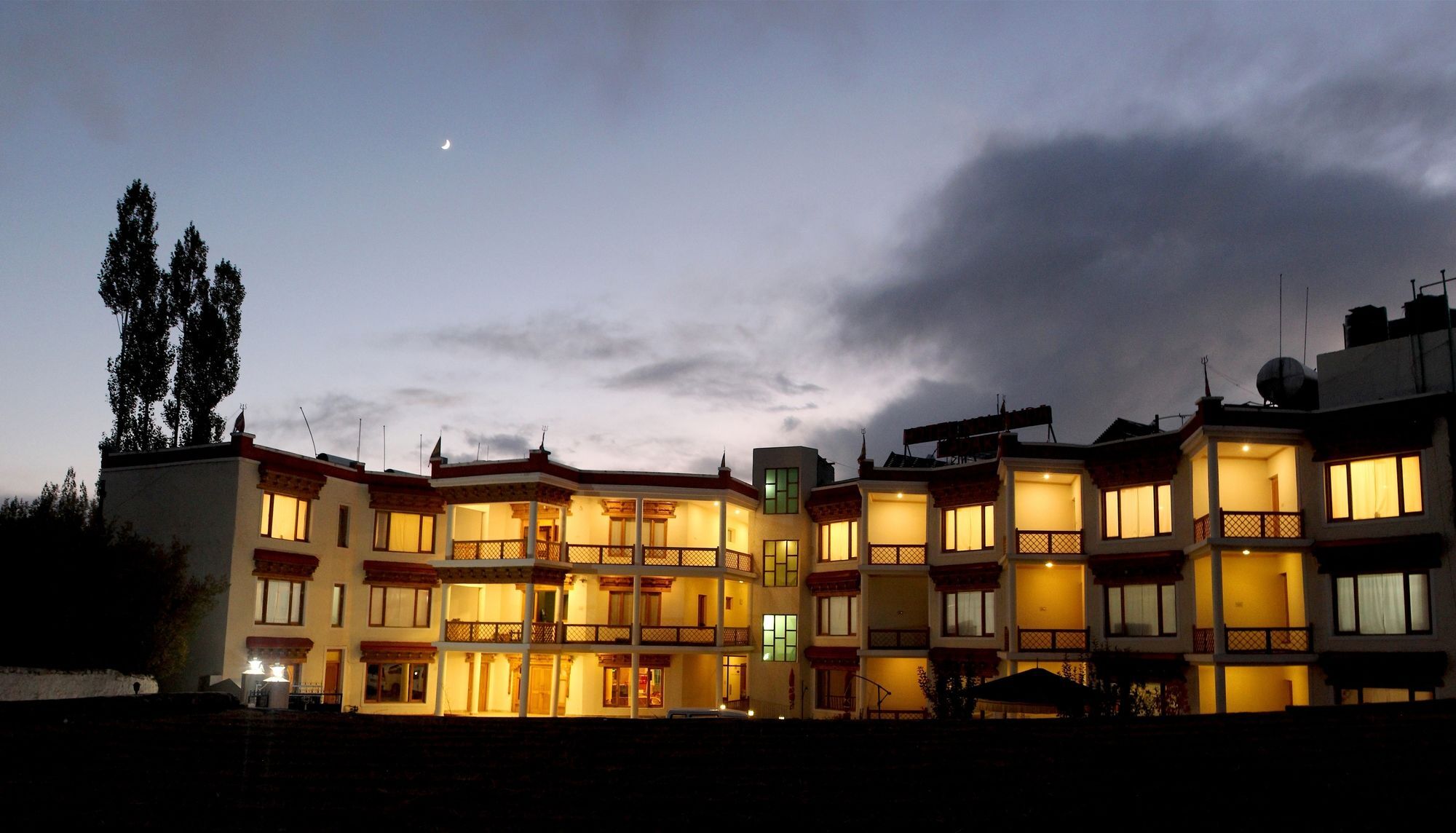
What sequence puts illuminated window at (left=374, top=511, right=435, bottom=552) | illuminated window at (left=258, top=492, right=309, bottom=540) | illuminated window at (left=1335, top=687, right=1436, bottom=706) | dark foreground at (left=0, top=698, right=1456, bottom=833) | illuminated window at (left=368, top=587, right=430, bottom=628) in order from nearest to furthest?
dark foreground at (left=0, top=698, right=1456, bottom=833)
illuminated window at (left=1335, top=687, right=1436, bottom=706)
illuminated window at (left=258, top=492, right=309, bottom=540)
illuminated window at (left=368, top=587, right=430, bottom=628)
illuminated window at (left=374, top=511, right=435, bottom=552)

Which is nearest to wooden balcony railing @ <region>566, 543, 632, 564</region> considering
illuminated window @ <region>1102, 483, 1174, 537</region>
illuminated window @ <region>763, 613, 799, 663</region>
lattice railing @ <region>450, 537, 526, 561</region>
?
lattice railing @ <region>450, 537, 526, 561</region>

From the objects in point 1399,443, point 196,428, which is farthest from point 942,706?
point 196,428

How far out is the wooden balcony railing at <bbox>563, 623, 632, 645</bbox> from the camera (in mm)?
44500

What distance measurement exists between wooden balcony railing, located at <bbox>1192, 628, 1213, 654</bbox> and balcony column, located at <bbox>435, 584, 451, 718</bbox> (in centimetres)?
2598

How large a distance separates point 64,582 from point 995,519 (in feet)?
96.3

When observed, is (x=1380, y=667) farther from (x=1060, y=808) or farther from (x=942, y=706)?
(x=1060, y=808)

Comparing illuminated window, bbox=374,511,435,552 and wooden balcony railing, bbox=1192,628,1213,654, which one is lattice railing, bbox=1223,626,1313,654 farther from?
illuminated window, bbox=374,511,435,552

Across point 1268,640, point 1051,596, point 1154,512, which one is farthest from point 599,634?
point 1268,640

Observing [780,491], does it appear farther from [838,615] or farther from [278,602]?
[278,602]

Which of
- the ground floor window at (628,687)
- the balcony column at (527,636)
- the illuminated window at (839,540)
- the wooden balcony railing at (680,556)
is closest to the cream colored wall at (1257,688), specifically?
the illuminated window at (839,540)

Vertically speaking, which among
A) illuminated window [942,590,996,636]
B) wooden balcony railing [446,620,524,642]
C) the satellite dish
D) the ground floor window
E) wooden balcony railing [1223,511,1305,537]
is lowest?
the ground floor window

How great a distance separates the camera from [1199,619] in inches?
1346

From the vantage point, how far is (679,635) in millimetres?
45656

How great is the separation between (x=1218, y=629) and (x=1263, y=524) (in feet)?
10.7
